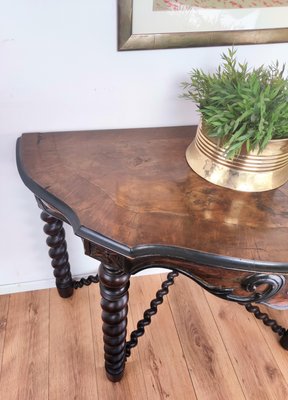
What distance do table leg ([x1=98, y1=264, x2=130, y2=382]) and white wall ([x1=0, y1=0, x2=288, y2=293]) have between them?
1.43 feet

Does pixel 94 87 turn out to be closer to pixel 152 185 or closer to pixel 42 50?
pixel 42 50

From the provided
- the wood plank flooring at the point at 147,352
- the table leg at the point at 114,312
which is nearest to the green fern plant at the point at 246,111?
the table leg at the point at 114,312

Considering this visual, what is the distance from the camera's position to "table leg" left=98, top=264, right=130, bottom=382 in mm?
759

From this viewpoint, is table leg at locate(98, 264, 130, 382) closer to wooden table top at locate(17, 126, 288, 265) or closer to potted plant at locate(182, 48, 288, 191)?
wooden table top at locate(17, 126, 288, 265)

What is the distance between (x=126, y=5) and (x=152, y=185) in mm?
406

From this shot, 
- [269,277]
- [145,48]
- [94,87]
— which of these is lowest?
[269,277]

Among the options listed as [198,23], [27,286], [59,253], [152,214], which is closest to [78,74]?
[198,23]

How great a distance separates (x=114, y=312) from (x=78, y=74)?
613mm

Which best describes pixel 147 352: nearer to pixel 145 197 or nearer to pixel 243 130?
pixel 145 197

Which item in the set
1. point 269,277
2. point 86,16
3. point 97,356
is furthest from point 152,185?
point 97,356

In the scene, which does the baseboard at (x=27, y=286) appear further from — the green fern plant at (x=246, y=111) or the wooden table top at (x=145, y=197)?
the green fern plant at (x=246, y=111)

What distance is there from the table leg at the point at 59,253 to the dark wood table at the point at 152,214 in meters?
0.19

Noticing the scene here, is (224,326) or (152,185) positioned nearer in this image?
(152,185)

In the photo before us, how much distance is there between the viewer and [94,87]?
88 centimetres
